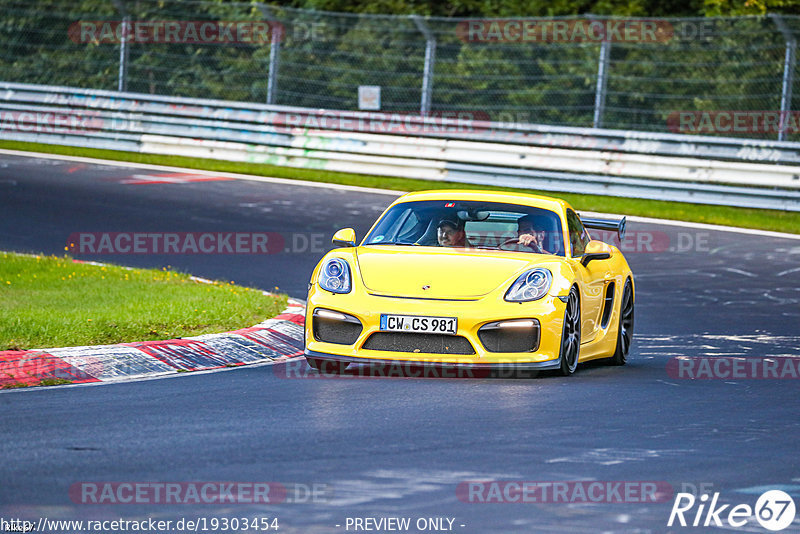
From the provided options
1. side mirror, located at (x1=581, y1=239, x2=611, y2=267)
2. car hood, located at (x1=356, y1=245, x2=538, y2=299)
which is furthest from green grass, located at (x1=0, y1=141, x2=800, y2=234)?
car hood, located at (x1=356, y1=245, x2=538, y2=299)

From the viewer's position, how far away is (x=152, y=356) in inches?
377

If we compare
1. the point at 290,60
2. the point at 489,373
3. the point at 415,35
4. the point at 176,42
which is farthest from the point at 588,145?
the point at 489,373

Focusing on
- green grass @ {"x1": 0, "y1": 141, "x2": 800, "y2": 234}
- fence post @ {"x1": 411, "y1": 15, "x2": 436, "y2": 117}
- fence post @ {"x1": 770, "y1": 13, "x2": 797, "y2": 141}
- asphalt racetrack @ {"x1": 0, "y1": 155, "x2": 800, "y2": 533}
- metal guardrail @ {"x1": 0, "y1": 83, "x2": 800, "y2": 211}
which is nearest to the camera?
asphalt racetrack @ {"x1": 0, "y1": 155, "x2": 800, "y2": 533}

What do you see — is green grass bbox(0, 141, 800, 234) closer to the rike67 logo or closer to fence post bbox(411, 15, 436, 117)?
fence post bbox(411, 15, 436, 117)

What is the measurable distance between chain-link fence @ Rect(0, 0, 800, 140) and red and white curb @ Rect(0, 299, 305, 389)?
11.8 m

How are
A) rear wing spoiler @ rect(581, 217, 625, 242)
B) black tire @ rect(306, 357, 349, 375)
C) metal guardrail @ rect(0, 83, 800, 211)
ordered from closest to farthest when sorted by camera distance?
black tire @ rect(306, 357, 349, 375), rear wing spoiler @ rect(581, 217, 625, 242), metal guardrail @ rect(0, 83, 800, 211)

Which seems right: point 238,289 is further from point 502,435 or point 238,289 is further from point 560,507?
point 560,507

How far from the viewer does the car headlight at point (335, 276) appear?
929 cm

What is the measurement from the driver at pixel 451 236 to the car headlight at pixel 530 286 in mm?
960

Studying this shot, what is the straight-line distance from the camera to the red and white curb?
8.88m

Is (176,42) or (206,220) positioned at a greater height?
(176,42)

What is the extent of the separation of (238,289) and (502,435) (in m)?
6.15

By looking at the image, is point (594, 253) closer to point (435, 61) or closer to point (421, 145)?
point (421, 145)

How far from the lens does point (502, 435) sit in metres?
7.23
